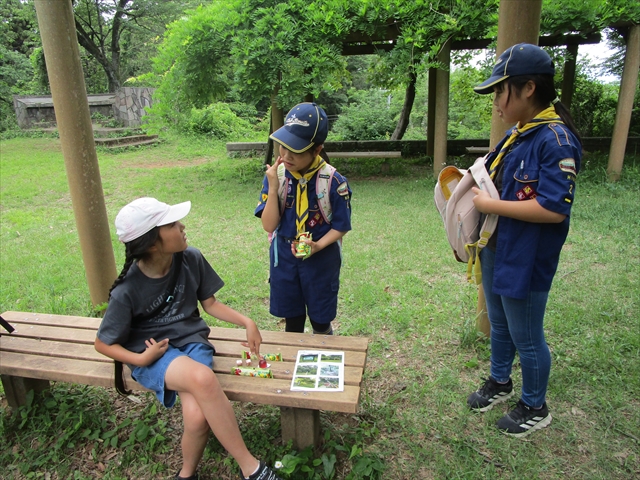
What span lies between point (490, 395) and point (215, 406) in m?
1.59

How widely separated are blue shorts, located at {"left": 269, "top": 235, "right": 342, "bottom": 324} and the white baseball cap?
0.70m

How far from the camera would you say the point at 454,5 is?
7.55 meters

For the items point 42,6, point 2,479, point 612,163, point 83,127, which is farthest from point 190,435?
point 612,163

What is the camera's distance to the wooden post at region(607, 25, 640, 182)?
7594mm

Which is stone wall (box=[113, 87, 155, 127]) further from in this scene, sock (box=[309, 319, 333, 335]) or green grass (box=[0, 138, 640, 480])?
sock (box=[309, 319, 333, 335])

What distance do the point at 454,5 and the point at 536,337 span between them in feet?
21.8

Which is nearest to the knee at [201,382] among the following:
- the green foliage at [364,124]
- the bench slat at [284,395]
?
the bench slat at [284,395]

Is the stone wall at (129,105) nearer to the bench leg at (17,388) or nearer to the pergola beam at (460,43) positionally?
the pergola beam at (460,43)

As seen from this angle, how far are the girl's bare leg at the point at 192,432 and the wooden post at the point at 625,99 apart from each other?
7.98m

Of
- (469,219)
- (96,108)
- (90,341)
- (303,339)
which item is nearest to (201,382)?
(303,339)

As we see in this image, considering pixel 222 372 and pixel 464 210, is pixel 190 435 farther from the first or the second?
pixel 464 210

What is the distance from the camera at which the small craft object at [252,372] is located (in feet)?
7.89

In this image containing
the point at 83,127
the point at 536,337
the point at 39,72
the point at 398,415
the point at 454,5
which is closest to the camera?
the point at 536,337

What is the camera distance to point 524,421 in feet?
8.53
